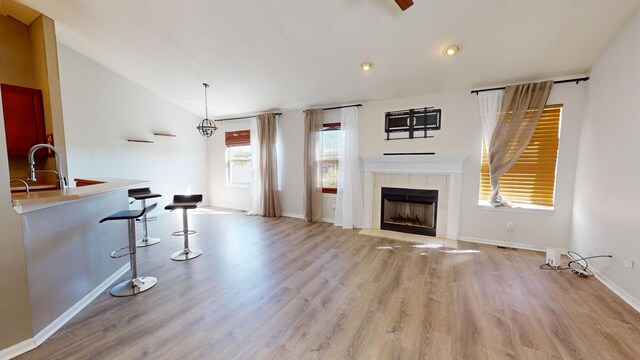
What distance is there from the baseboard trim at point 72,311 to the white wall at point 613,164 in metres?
4.72

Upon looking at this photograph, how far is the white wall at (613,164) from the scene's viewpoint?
2082 mm

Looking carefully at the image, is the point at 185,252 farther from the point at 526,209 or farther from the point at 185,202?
the point at 526,209

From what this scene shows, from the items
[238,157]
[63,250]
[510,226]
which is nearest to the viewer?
[63,250]

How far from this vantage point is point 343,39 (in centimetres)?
273

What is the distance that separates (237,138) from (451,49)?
16.1ft

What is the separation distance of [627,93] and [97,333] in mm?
5021

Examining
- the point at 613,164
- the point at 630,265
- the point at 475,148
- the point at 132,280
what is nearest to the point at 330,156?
the point at 475,148

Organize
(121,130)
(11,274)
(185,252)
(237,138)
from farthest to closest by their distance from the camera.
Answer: (237,138) < (121,130) < (185,252) < (11,274)

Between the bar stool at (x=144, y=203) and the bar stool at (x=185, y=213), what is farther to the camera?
the bar stool at (x=144, y=203)

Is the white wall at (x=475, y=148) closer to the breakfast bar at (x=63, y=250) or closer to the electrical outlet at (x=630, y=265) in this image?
the electrical outlet at (x=630, y=265)

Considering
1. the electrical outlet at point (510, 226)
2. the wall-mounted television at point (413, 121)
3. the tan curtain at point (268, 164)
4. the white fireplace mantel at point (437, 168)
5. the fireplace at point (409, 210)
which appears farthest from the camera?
the tan curtain at point (268, 164)

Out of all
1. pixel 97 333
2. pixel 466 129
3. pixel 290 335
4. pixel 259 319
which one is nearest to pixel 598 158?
pixel 466 129

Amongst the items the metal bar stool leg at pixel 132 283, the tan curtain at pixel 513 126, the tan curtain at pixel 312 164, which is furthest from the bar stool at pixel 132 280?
the tan curtain at pixel 513 126

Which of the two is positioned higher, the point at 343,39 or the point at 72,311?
the point at 343,39
